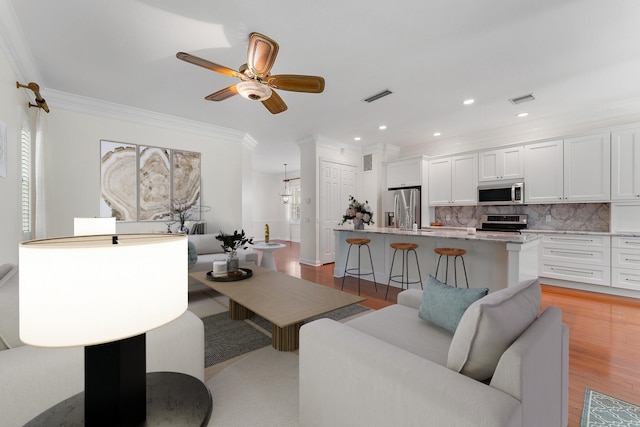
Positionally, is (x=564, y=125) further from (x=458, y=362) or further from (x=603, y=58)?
(x=458, y=362)

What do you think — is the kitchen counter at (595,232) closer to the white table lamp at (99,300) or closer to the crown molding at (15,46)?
the white table lamp at (99,300)

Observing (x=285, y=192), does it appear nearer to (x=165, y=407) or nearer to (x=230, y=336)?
(x=230, y=336)

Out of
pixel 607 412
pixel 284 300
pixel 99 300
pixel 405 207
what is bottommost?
pixel 607 412

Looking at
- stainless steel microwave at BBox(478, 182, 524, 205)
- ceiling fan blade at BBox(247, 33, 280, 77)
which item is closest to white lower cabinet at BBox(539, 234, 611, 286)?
stainless steel microwave at BBox(478, 182, 524, 205)

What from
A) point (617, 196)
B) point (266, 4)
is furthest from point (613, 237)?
point (266, 4)

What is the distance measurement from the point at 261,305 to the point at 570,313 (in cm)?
353

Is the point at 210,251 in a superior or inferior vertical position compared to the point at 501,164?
inferior

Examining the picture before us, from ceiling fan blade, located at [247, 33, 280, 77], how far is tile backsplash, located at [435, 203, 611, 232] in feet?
16.1

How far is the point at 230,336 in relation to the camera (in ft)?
8.05

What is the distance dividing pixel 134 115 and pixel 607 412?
5.88m

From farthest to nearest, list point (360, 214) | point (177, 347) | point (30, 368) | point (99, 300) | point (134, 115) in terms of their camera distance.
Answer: point (360, 214) → point (134, 115) → point (177, 347) → point (30, 368) → point (99, 300)

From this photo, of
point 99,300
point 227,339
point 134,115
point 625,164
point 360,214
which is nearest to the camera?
point 99,300

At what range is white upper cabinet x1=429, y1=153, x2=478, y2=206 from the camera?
5.25 m

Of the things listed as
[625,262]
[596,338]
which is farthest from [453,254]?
[625,262]
